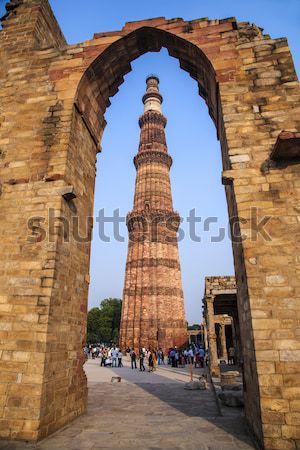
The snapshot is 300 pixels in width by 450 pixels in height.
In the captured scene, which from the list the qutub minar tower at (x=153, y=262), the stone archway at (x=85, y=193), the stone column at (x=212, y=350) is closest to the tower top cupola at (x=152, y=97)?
the qutub minar tower at (x=153, y=262)

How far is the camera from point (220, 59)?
18.0ft

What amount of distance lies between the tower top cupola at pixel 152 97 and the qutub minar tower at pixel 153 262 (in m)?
2.99

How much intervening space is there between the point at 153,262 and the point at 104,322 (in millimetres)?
26598

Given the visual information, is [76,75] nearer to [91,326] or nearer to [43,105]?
[43,105]

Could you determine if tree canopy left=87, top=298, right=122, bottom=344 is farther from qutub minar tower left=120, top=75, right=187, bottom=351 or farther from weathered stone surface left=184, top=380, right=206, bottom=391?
weathered stone surface left=184, top=380, right=206, bottom=391

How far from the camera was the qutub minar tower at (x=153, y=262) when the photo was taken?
71.1ft

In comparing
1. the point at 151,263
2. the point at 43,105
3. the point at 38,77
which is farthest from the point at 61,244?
the point at 151,263

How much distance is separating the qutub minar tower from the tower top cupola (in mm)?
2989

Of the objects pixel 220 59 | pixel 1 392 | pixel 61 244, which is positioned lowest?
pixel 1 392

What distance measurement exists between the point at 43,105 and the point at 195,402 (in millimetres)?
6815

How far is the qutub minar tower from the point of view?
21.7 metres

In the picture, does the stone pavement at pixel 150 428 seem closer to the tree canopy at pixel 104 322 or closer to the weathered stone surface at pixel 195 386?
the weathered stone surface at pixel 195 386

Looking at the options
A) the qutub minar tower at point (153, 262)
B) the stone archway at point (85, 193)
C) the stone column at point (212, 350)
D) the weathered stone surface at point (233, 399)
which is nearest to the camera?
the stone archway at point (85, 193)

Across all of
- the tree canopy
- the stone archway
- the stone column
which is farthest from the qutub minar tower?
the tree canopy
